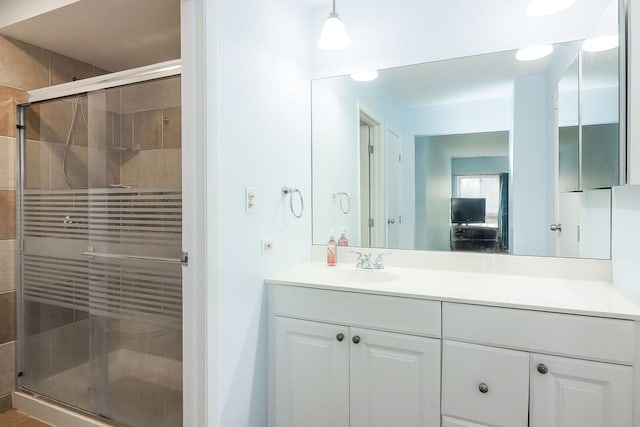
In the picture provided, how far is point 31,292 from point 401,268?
7.13 ft

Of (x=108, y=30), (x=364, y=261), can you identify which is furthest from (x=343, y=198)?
(x=108, y=30)

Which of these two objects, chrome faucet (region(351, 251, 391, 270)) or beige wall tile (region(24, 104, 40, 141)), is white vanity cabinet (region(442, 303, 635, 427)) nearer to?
chrome faucet (region(351, 251, 391, 270))

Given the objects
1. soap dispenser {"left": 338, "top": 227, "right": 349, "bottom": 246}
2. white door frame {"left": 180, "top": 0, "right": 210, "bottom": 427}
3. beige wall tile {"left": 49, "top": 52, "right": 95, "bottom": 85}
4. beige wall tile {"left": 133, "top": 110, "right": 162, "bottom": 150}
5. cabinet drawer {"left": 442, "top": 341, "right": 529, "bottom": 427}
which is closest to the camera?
cabinet drawer {"left": 442, "top": 341, "right": 529, "bottom": 427}

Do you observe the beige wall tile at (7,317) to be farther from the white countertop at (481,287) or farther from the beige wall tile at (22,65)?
the white countertop at (481,287)

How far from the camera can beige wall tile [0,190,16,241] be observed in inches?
80.0

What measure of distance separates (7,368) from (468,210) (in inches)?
110

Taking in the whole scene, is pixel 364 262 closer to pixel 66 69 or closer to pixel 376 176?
pixel 376 176

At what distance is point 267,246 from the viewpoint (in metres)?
1.72

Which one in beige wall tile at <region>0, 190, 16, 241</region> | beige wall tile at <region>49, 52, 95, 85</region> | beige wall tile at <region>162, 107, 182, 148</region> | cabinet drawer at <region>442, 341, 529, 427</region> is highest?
beige wall tile at <region>49, 52, 95, 85</region>

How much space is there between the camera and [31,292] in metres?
2.07

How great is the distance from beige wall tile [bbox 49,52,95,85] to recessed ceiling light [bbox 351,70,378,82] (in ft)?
6.28

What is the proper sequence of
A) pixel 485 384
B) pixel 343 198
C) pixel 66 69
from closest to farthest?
1. pixel 485 384
2. pixel 343 198
3. pixel 66 69

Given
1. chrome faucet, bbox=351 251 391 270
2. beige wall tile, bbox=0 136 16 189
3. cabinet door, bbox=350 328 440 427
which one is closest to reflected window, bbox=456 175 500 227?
chrome faucet, bbox=351 251 391 270

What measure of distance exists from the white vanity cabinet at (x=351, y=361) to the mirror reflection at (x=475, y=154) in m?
0.63
